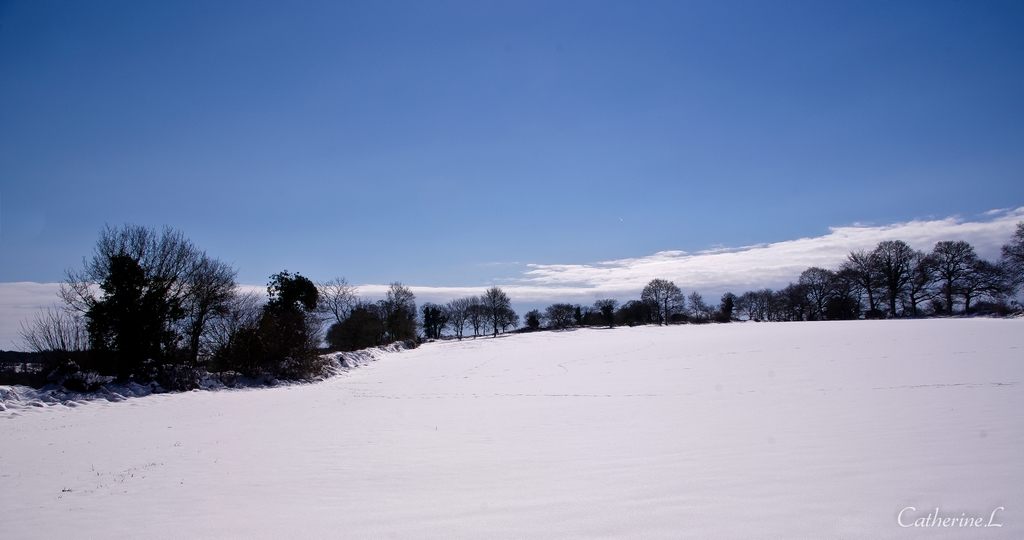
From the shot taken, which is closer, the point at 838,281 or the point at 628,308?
the point at 838,281

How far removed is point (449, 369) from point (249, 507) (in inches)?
758

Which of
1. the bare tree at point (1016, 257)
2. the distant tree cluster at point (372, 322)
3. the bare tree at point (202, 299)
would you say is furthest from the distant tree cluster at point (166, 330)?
the bare tree at point (1016, 257)

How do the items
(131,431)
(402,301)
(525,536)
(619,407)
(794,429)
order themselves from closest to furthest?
(525,536), (794,429), (131,431), (619,407), (402,301)

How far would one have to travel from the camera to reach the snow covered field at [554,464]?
4086 mm

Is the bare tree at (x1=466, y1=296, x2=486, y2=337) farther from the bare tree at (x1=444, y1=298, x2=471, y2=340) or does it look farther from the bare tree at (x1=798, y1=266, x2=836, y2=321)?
the bare tree at (x1=798, y1=266, x2=836, y2=321)

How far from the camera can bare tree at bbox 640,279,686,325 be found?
282 feet

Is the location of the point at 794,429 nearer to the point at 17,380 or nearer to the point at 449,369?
the point at 449,369

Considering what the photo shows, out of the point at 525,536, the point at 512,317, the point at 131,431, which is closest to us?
the point at 525,536

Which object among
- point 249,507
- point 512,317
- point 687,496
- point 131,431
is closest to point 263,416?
point 131,431

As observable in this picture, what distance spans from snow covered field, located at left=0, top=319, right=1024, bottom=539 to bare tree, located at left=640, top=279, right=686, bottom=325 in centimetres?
7421

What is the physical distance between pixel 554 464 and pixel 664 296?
280 feet

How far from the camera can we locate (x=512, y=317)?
287 feet

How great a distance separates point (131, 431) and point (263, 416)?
2591 mm

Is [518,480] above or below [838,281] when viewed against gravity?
below
